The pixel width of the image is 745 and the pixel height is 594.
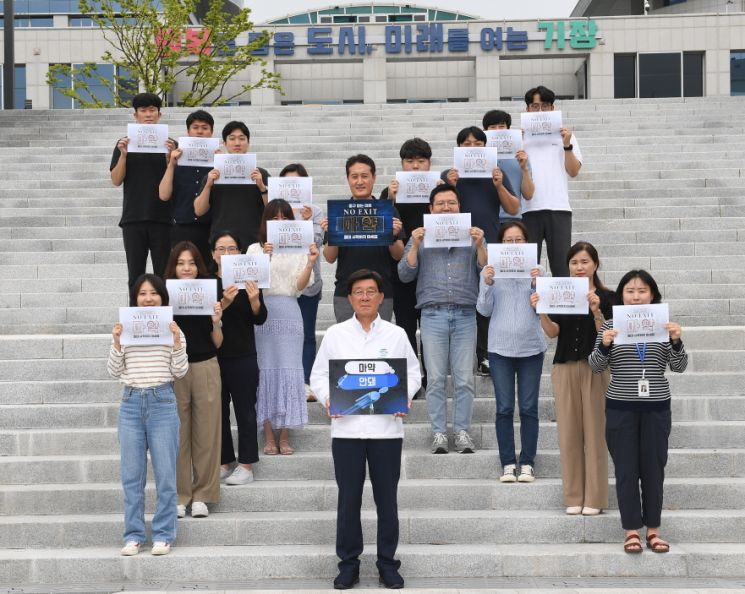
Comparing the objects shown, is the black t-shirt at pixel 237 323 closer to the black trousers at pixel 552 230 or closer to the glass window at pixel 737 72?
the black trousers at pixel 552 230

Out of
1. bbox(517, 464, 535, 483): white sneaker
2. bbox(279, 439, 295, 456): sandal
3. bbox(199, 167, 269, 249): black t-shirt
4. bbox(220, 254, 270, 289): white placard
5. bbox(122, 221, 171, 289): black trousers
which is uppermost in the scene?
bbox(199, 167, 269, 249): black t-shirt

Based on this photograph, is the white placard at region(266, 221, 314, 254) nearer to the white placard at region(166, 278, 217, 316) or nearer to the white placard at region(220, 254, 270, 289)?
the white placard at region(220, 254, 270, 289)

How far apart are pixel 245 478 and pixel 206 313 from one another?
128 centimetres

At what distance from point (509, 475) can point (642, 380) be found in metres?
1.24

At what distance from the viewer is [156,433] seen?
6.12 metres

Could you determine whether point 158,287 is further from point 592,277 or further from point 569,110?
point 569,110

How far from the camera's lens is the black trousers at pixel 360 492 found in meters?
5.79

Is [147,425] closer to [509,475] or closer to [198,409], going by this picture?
[198,409]

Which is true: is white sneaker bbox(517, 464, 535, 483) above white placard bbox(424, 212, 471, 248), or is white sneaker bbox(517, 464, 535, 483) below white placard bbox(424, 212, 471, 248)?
below

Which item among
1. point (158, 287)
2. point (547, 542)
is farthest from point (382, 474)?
point (158, 287)

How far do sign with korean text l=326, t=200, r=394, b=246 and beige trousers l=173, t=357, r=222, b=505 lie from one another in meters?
1.37

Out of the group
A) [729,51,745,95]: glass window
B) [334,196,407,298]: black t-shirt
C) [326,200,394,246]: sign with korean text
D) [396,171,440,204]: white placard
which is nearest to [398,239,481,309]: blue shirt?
[334,196,407,298]: black t-shirt

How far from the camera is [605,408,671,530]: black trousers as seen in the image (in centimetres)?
610

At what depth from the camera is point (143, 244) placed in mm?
8086
